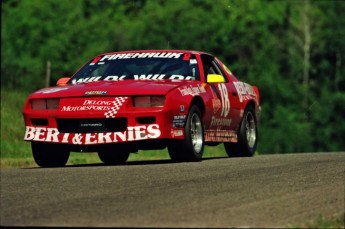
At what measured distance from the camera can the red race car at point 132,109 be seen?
45.7 ft

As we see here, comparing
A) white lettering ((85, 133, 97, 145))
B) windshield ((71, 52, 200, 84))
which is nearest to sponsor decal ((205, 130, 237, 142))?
windshield ((71, 52, 200, 84))

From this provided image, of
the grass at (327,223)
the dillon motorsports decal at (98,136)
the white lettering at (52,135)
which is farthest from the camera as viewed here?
the white lettering at (52,135)

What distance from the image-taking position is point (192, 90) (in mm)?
14555

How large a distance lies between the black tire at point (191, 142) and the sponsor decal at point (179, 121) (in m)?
0.08

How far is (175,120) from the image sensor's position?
14023 millimetres

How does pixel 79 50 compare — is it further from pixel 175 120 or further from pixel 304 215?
pixel 304 215

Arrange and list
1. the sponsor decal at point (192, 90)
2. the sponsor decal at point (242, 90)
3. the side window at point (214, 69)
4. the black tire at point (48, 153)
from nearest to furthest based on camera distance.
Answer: the sponsor decal at point (192, 90) < the black tire at point (48, 153) < the side window at point (214, 69) < the sponsor decal at point (242, 90)

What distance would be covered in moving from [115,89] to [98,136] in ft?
2.11

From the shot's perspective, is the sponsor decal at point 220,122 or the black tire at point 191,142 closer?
the black tire at point 191,142

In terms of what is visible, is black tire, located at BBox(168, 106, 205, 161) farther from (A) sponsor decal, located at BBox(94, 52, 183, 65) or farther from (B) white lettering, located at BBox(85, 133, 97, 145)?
(A) sponsor decal, located at BBox(94, 52, 183, 65)

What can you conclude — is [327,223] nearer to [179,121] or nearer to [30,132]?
[179,121]

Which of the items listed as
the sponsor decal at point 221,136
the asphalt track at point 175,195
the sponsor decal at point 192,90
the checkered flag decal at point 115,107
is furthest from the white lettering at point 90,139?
the sponsor decal at point 221,136

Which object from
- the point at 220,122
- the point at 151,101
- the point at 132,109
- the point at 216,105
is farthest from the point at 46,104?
the point at 220,122

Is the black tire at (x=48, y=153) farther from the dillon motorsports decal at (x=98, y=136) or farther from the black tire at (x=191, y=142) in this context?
the black tire at (x=191, y=142)
